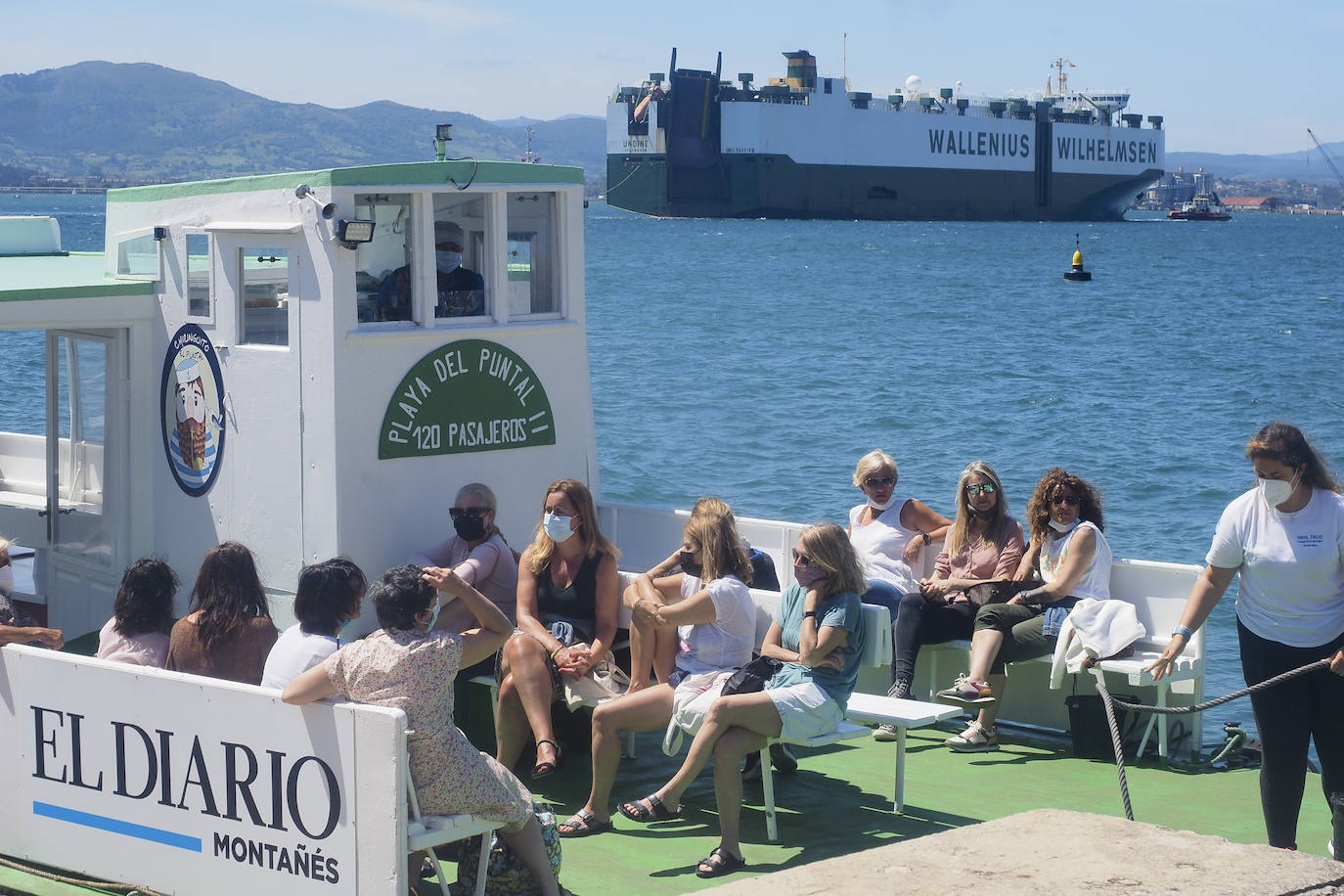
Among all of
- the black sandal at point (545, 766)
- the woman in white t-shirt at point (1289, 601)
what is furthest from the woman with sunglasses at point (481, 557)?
the woman in white t-shirt at point (1289, 601)

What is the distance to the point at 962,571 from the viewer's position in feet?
24.3

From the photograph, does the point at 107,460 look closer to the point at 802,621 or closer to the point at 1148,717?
the point at 802,621

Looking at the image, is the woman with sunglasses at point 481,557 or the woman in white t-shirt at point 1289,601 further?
the woman with sunglasses at point 481,557

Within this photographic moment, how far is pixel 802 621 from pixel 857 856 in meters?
1.36

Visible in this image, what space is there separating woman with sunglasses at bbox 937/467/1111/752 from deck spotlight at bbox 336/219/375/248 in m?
3.09

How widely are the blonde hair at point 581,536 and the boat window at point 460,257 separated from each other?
47.1 inches

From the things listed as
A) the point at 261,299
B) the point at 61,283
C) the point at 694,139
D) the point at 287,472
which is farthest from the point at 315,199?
the point at 694,139

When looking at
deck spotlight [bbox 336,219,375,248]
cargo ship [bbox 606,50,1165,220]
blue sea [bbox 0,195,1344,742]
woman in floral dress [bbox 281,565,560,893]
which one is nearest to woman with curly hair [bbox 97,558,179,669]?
woman in floral dress [bbox 281,565,560,893]

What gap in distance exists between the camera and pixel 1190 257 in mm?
91812

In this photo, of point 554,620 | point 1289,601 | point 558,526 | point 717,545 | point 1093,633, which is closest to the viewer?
point 1289,601

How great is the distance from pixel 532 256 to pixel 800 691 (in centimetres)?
285

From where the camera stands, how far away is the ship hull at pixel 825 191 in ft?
350

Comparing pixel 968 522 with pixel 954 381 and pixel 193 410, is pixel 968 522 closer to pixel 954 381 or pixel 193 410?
pixel 193 410

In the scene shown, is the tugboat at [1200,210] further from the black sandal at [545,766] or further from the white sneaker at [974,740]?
the black sandal at [545,766]
